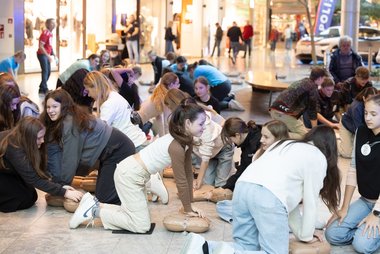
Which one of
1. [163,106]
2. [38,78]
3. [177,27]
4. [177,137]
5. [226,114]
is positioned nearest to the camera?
[177,137]

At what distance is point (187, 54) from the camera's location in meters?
37.2

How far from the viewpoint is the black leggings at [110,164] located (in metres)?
6.71

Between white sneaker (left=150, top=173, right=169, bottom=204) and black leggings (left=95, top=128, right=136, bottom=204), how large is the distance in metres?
0.34

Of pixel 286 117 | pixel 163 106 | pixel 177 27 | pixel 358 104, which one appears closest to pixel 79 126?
pixel 163 106

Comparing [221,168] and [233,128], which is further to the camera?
[221,168]

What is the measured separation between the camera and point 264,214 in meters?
4.73

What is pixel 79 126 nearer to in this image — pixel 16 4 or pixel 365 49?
pixel 16 4

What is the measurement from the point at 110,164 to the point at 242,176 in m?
2.18

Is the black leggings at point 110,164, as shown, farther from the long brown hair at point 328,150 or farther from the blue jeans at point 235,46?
the blue jeans at point 235,46

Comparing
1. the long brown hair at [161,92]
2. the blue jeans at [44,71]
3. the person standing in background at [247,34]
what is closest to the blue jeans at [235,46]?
the person standing in background at [247,34]

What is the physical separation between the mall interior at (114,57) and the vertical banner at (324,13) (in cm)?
168

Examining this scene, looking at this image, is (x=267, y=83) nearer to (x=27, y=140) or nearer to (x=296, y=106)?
(x=296, y=106)

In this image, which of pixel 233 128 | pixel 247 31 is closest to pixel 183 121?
pixel 233 128

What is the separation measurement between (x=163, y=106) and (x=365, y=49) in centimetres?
2165
